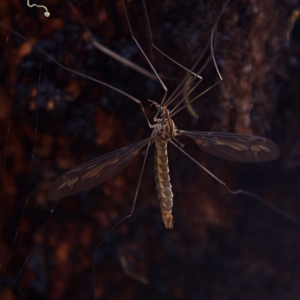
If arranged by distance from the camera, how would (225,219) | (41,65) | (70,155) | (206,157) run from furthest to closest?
(225,219)
(206,157)
(70,155)
(41,65)

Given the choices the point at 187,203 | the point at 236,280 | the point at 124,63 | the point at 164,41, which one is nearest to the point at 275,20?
the point at 164,41

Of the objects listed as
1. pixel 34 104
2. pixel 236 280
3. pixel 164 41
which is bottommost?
pixel 236 280

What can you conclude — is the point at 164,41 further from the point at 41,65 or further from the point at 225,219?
the point at 225,219

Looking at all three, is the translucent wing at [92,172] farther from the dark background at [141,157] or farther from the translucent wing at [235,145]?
the translucent wing at [235,145]

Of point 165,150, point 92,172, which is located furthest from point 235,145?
point 92,172

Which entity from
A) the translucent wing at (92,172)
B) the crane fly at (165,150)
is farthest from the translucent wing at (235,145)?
the translucent wing at (92,172)

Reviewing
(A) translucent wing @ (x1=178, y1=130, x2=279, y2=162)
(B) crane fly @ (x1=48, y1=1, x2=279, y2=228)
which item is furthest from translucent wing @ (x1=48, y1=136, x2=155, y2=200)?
(A) translucent wing @ (x1=178, y1=130, x2=279, y2=162)
